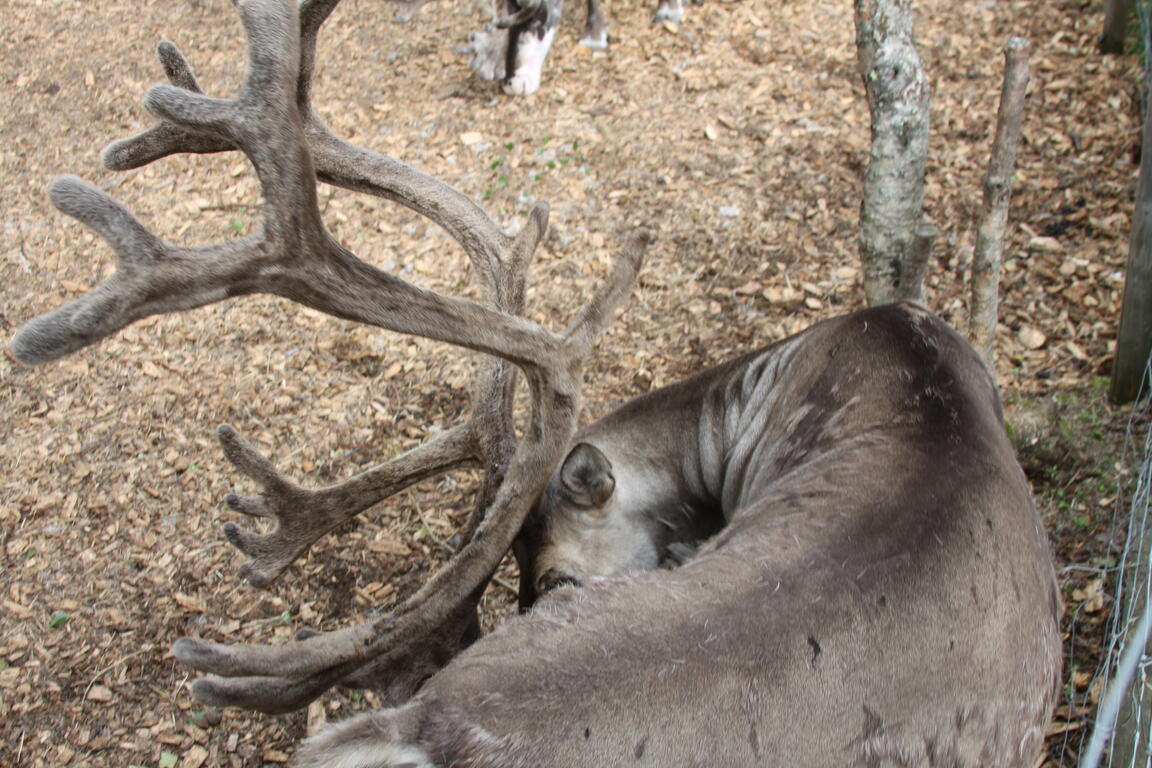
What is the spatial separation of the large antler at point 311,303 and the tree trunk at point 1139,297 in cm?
249

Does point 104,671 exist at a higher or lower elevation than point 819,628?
lower

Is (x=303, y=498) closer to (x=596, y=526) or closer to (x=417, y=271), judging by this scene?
(x=596, y=526)

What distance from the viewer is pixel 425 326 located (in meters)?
3.11

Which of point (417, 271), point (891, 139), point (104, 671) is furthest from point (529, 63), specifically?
point (104, 671)

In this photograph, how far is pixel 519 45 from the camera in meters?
7.18

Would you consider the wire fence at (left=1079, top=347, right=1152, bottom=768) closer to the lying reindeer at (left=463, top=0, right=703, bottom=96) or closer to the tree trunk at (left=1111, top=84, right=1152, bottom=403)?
the tree trunk at (left=1111, top=84, right=1152, bottom=403)

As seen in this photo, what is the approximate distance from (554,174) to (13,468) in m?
3.56

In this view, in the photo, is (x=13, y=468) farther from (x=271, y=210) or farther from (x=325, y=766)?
(x=325, y=766)

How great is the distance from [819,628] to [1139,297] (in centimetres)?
297

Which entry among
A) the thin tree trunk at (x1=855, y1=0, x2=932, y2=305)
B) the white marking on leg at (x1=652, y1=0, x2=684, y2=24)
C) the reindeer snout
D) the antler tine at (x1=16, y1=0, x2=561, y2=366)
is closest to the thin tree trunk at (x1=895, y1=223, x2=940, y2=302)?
the thin tree trunk at (x1=855, y1=0, x2=932, y2=305)

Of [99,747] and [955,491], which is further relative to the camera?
[99,747]

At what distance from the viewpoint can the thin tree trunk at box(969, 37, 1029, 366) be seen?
4.25 m

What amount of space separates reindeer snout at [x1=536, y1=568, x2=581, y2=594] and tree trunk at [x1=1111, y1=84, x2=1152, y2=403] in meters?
2.77

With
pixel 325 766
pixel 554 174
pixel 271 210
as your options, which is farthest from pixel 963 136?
pixel 325 766
